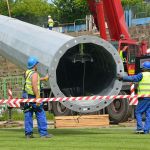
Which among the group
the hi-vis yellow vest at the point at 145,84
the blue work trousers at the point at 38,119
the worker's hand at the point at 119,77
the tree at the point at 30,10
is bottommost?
the blue work trousers at the point at 38,119

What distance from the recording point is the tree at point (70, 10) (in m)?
71.8

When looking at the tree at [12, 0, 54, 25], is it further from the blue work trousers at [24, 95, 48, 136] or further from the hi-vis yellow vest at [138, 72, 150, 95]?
the blue work trousers at [24, 95, 48, 136]

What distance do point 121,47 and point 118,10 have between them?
1.58 meters

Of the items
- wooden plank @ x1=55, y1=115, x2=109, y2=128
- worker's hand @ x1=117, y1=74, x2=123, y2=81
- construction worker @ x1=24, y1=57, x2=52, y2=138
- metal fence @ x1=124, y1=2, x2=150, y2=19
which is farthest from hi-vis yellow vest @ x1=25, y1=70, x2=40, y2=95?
metal fence @ x1=124, y1=2, x2=150, y2=19

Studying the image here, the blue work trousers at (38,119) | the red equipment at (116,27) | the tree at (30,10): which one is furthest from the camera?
the tree at (30,10)

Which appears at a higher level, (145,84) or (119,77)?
(119,77)

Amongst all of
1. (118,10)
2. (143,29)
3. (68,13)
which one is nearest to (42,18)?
(68,13)

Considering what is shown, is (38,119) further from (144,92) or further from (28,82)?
(144,92)

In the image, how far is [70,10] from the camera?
7412cm

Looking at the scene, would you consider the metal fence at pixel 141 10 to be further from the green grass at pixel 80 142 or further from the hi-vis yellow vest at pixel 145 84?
the green grass at pixel 80 142

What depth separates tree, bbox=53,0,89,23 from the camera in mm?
71812

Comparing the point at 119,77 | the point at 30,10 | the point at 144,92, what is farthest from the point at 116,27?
the point at 30,10

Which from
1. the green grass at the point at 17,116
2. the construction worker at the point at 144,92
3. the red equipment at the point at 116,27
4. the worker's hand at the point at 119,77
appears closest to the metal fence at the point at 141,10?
the red equipment at the point at 116,27

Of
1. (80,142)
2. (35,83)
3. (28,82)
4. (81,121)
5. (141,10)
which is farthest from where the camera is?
(141,10)
